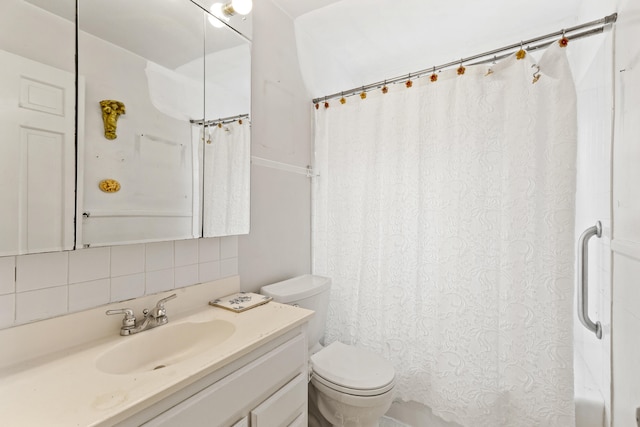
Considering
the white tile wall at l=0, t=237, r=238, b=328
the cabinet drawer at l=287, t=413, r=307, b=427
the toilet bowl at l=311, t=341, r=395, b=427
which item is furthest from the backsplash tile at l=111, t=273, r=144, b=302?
the toilet bowl at l=311, t=341, r=395, b=427

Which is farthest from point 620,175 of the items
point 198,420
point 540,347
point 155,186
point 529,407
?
point 155,186

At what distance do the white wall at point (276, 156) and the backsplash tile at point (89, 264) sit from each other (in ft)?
1.96

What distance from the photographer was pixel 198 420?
0.75 meters

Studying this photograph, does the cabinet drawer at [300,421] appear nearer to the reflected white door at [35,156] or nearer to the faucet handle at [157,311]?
the faucet handle at [157,311]

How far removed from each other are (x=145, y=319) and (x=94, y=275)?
23 cm

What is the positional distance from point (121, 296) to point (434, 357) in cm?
148

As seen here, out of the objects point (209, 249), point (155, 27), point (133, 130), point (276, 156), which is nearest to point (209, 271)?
point (209, 249)

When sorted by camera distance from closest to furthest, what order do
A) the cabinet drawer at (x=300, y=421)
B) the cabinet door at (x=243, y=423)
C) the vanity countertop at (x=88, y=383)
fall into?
1. the vanity countertop at (x=88, y=383)
2. the cabinet door at (x=243, y=423)
3. the cabinet drawer at (x=300, y=421)

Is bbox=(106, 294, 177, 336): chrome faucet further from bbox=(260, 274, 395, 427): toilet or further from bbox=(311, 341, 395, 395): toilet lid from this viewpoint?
bbox=(311, 341, 395, 395): toilet lid

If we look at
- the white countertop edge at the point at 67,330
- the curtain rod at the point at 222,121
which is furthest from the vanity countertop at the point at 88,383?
the curtain rod at the point at 222,121

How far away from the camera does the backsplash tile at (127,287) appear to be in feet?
3.25

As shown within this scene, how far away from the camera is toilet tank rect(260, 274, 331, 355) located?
4.79 ft

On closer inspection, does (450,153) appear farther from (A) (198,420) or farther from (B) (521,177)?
(A) (198,420)

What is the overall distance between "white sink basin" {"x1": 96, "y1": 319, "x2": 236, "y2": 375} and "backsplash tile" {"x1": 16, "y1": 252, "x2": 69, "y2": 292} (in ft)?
0.88
